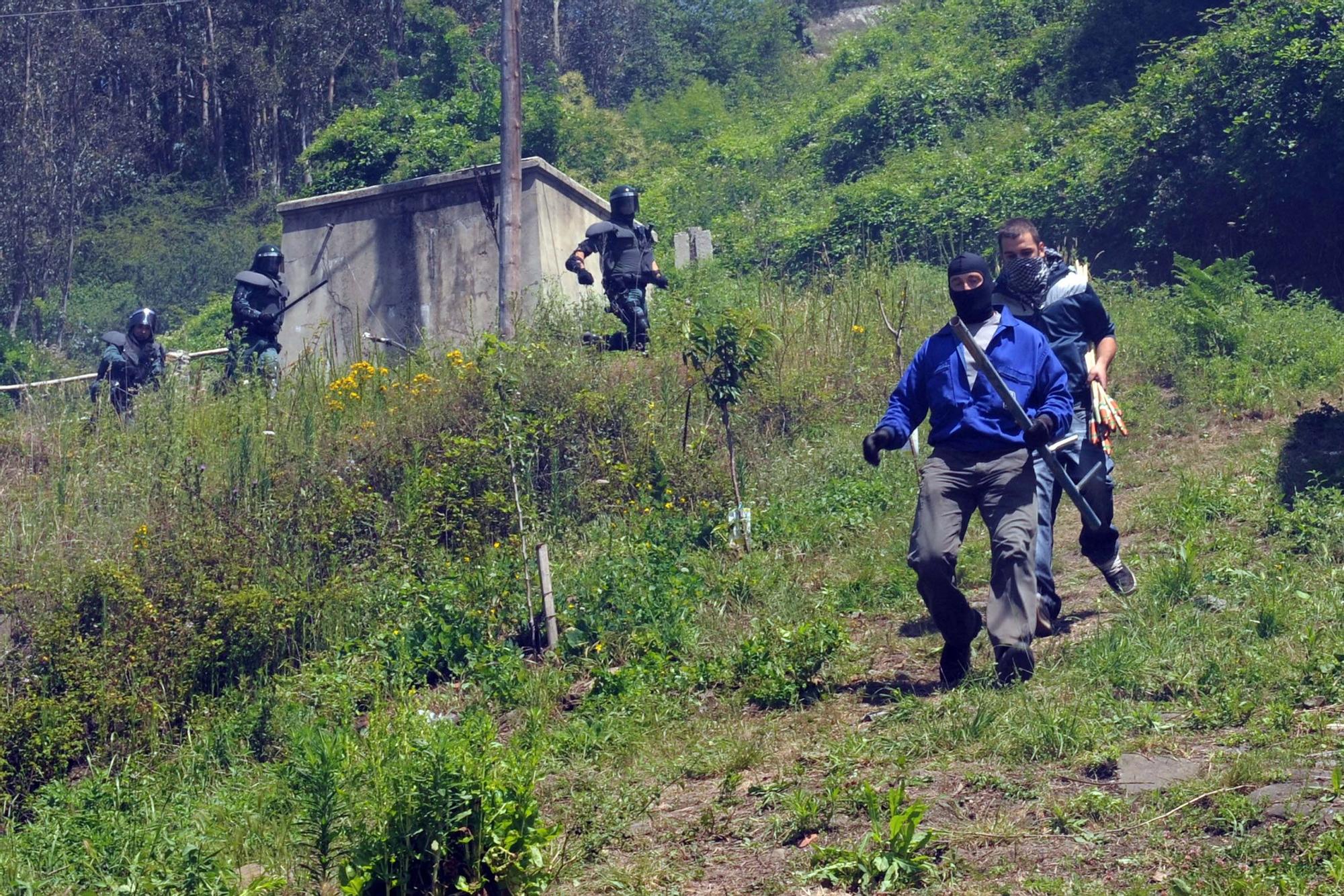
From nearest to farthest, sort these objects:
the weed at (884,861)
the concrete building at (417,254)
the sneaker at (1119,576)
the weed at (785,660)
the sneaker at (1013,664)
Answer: the weed at (884,861)
the sneaker at (1013,664)
the weed at (785,660)
the sneaker at (1119,576)
the concrete building at (417,254)

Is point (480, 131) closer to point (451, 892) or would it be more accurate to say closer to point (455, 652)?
point (455, 652)

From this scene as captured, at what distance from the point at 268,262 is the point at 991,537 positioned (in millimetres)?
9661

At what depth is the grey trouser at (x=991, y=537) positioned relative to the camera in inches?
201

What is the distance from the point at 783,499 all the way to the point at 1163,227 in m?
8.15

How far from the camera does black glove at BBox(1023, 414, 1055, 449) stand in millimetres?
5121

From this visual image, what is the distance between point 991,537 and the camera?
→ 5215 millimetres

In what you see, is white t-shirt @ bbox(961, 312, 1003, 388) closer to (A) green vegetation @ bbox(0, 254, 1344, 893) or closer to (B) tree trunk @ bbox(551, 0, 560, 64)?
(A) green vegetation @ bbox(0, 254, 1344, 893)

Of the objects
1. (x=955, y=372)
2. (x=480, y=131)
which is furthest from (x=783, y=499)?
(x=480, y=131)


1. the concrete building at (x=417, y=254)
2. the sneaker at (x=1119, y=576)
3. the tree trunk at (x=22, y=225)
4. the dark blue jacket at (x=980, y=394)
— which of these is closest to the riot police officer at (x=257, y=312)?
the concrete building at (x=417, y=254)

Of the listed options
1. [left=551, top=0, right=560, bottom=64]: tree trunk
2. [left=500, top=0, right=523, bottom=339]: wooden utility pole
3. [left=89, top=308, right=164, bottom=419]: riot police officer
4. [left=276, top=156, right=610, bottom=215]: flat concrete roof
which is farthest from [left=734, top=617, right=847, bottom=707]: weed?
[left=551, top=0, right=560, bottom=64]: tree trunk

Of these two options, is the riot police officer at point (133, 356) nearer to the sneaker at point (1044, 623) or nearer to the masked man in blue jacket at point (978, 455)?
the masked man in blue jacket at point (978, 455)

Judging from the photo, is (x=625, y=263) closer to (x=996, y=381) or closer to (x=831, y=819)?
(x=996, y=381)

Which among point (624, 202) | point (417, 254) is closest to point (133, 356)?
point (417, 254)

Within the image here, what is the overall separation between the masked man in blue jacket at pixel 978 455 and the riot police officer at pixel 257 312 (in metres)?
8.28
